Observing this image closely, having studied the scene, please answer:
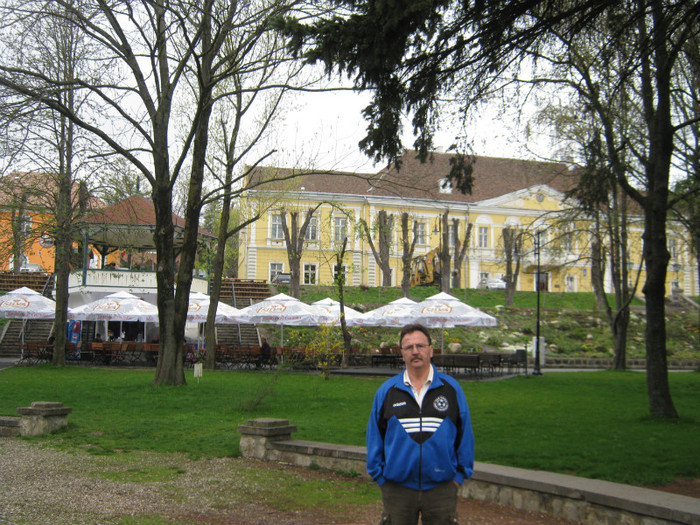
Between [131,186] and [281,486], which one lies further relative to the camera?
[131,186]

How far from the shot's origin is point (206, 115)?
56.6 feet

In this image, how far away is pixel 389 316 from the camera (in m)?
24.8

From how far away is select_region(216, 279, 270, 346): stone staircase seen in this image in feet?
112

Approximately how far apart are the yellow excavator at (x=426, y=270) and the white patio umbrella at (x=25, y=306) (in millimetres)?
28124

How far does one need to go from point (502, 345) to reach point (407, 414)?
30.6m

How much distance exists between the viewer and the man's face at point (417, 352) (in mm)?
3748

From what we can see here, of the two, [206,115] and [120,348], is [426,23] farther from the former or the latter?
[120,348]

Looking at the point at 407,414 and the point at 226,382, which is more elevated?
the point at 407,414

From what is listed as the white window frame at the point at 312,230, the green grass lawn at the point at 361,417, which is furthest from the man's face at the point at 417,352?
the white window frame at the point at 312,230

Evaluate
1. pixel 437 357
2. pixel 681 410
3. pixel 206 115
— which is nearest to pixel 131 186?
pixel 206 115

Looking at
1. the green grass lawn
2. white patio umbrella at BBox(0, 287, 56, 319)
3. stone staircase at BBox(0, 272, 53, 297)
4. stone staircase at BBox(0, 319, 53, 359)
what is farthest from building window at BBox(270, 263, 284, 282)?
the green grass lawn

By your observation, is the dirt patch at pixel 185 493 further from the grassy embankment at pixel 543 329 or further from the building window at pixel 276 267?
the building window at pixel 276 267

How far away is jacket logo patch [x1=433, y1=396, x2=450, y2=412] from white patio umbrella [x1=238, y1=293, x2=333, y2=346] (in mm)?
21248

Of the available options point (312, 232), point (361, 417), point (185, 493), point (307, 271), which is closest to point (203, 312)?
point (361, 417)
